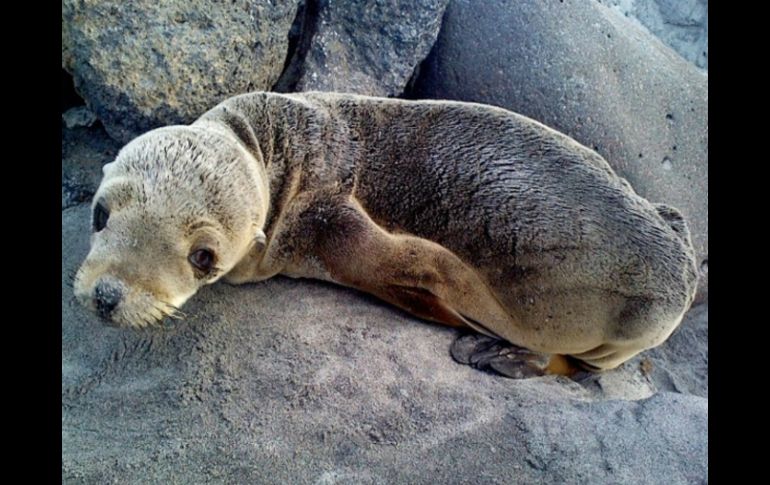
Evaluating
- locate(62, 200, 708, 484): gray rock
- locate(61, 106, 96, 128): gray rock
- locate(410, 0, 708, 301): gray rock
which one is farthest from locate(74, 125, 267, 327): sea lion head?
locate(410, 0, 708, 301): gray rock

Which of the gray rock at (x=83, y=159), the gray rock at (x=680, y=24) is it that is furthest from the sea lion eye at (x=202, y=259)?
the gray rock at (x=680, y=24)

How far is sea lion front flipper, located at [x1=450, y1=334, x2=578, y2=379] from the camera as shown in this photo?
8.58 feet

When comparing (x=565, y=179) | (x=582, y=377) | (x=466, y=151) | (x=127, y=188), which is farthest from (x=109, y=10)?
(x=582, y=377)

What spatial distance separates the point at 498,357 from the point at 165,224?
4.44 feet

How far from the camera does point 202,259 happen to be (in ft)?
7.40

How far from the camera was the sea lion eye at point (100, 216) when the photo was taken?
2.20 m

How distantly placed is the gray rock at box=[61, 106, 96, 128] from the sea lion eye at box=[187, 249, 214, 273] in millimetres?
1441

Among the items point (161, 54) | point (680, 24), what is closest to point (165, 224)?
point (161, 54)

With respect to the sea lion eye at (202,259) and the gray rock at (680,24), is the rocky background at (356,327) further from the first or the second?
the gray rock at (680,24)

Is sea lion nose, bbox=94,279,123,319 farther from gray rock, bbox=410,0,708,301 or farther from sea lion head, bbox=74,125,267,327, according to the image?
gray rock, bbox=410,0,708,301

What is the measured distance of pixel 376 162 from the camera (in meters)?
2.79

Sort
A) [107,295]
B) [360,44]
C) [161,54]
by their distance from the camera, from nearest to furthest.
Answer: [107,295], [161,54], [360,44]

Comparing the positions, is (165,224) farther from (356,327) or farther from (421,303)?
(421,303)

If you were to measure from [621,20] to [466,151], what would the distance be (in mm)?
1988
